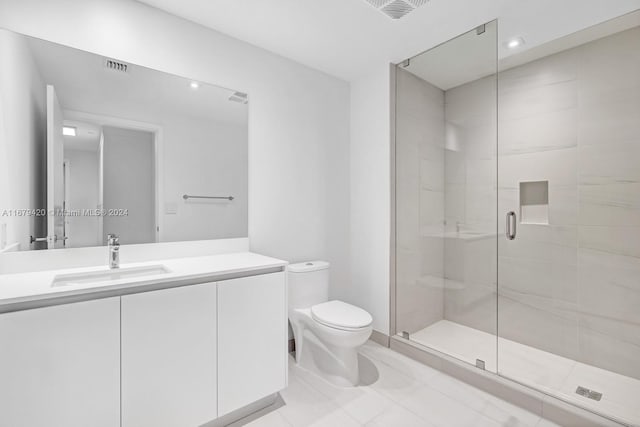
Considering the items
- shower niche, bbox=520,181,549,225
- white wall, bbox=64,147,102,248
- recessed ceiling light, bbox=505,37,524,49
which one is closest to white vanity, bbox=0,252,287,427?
white wall, bbox=64,147,102,248

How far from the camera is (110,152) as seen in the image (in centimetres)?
182

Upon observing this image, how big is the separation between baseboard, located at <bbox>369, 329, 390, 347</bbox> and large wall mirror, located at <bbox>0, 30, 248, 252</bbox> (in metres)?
1.45

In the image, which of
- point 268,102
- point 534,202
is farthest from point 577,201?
point 268,102

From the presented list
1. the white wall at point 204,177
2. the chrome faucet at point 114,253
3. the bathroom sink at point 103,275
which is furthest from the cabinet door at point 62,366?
the white wall at point 204,177

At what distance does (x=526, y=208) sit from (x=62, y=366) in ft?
9.46

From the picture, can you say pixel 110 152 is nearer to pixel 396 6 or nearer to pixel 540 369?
pixel 396 6

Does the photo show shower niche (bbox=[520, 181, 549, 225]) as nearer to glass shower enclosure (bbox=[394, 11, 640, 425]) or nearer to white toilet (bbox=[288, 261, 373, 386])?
glass shower enclosure (bbox=[394, 11, 640, 425])

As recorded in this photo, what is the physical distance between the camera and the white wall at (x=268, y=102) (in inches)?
66.6

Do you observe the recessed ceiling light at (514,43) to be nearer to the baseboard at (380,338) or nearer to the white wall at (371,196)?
the white wall at (371,196)

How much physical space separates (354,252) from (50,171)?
7.22 feet

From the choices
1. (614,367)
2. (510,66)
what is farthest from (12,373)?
(614,367)

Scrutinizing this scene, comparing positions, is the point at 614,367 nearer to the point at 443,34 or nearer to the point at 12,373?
the point at 443,34

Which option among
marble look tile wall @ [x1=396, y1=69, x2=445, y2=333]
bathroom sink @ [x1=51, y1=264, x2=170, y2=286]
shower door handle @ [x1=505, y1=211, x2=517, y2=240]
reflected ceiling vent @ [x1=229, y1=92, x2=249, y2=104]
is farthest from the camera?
marble look tile wall @ [x1=396, y1=69, x2=445, y2=333]

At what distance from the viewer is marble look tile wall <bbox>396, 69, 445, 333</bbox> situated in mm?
2592
